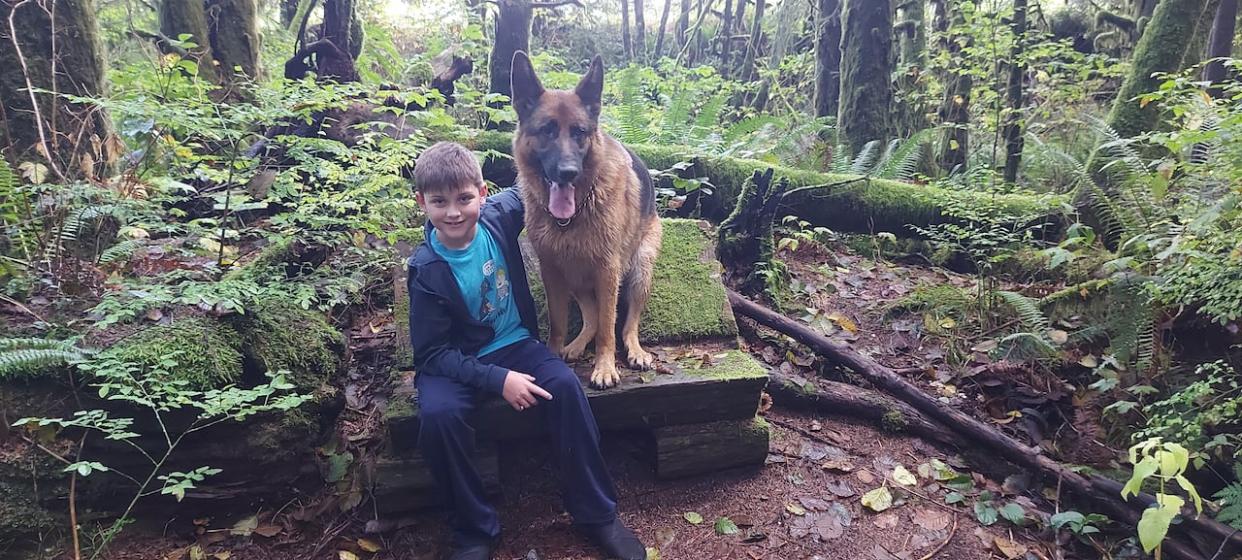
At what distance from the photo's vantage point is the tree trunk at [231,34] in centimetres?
686

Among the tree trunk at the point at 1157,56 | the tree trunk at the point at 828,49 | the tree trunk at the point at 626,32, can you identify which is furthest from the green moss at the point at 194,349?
the tree trunk at the point at 626,32

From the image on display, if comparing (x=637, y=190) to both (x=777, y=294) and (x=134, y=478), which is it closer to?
(x=777, y=294)

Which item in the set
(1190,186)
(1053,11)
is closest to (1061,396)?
(1190,186)

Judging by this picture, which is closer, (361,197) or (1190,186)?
(361,197)

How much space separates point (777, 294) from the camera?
510cm

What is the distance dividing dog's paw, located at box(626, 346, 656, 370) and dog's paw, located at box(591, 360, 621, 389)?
6.6 inches

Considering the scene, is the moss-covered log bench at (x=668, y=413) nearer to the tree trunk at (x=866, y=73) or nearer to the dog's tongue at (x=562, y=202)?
the dog's tongue at (x=562, y=202)

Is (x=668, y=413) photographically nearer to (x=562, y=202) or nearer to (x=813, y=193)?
(x=562, y=202)

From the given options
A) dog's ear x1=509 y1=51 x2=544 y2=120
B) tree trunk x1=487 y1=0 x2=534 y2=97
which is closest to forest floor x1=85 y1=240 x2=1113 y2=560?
dog's ear x1=509 y1=51 x2=544 y2=120

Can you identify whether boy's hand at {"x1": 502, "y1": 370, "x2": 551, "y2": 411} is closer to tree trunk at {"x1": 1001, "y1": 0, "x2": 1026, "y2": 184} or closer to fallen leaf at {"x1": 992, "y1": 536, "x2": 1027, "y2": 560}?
fallen leaf at {"x1": 992, "y1": 536, "x2": 1027, "y2": 560}

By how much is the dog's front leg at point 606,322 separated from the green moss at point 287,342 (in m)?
1.58

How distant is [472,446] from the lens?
2857 mm

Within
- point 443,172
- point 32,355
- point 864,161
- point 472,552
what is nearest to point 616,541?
point 472,552

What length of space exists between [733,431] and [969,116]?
26.4 feet
